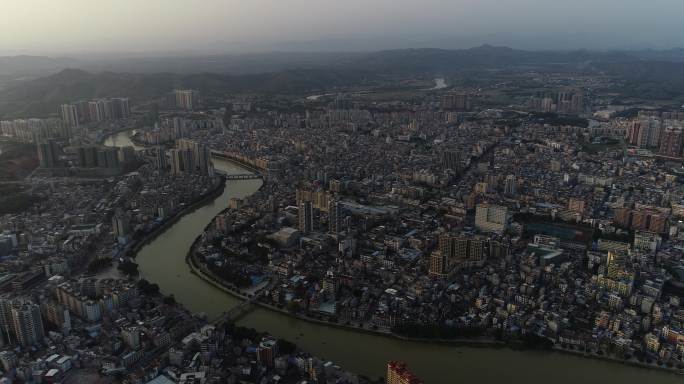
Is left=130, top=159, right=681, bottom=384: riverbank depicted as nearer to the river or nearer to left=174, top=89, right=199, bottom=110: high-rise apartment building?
the river

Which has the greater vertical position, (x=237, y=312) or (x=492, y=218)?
(x=492, y=218)

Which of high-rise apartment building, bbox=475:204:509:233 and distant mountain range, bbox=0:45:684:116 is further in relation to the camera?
distant mountain range, bbox=0:45:684:116

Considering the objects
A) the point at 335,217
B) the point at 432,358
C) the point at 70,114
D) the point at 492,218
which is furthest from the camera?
the point at 70,114

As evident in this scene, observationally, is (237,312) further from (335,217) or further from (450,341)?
(335,217)

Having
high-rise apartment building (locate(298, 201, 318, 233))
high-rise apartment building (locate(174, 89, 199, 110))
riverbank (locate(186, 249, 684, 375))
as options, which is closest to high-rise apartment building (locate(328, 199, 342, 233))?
high-rise apartment building (locate(298, 201, 318, 233))

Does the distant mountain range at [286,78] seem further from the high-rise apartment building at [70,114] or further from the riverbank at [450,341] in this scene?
the riverbank at [450,341]

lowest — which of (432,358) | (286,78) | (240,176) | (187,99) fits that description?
(432,358)

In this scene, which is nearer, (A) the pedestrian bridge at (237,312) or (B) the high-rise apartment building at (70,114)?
(A) the pedestrian bridge at (237,312)

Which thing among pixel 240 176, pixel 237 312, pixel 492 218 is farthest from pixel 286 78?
pixel 237 312

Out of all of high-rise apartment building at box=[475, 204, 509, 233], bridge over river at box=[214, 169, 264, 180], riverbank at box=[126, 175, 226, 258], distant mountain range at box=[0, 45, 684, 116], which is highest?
distant mountain range at box=[0, 45, 684, 116]

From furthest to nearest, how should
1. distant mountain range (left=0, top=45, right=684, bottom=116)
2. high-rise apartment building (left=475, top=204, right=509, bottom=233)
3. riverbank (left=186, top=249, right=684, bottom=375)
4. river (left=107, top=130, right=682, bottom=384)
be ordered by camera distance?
distant mountain range (left=0, top=45, right=684, bottom=116) < high-rise apartment building (left=475, top=204, right=509, bottom=233) < riverbank (left=186, top=249, right=684, bottom=375) < river (left=107, top=130, right=682, bottom=384)

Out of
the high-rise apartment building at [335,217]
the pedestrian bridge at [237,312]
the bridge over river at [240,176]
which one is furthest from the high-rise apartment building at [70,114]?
the pedestrian bridge at [237,312]

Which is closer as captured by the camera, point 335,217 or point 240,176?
point 335,217
